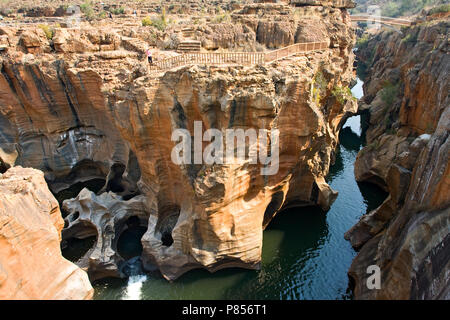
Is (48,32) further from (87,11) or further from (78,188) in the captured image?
(87,11)

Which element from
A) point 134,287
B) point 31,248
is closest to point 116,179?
point 134,287

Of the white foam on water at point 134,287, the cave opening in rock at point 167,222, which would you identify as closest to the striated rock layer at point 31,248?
the white foam on water at point 134,287

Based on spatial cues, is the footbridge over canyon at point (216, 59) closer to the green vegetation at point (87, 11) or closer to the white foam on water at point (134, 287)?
the white foam on water at point (134, 287)

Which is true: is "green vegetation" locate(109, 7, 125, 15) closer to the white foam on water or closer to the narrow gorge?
the narrow gorge

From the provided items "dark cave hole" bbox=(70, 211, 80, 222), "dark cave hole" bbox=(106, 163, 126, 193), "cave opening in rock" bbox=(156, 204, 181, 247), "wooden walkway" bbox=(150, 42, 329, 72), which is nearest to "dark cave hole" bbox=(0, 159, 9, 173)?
"dark cave hole" bbox=(106, 163, 126, 193)

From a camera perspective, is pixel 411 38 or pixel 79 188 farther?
pixel 411 38

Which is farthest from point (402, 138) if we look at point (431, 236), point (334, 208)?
point (431, 236)
